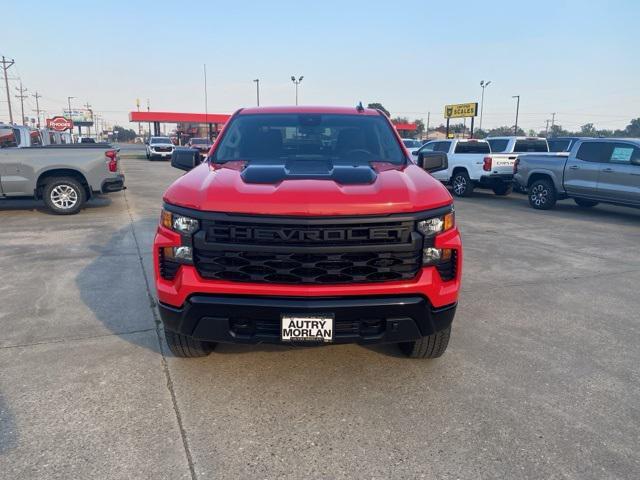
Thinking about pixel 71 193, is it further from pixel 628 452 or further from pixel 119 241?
pixel 628 452

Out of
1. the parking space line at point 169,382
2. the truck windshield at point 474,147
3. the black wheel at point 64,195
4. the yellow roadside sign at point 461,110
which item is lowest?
the parking space line at point 169,382

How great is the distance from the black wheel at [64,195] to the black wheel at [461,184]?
10570 mm

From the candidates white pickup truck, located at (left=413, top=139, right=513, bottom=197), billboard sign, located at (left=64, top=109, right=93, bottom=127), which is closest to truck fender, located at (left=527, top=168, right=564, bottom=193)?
white pickup truck, located at (left=413, top=139, right=513, bottom=197)

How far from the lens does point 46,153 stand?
9656 mm

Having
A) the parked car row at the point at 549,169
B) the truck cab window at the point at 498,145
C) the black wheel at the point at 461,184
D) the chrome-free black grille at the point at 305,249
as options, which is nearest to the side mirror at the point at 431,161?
the chrome-free black grille at the point at 305,249

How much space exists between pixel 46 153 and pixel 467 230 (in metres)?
8.78

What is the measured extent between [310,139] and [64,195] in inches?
310

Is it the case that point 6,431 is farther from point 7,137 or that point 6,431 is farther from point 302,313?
point 7,137

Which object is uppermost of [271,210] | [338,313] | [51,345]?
[271,210]

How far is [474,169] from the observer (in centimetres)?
1391

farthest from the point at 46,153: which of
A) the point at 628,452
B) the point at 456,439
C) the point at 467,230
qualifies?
the point at 628,452

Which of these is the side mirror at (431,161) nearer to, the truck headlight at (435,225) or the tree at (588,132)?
the truck headlight at (435,225)

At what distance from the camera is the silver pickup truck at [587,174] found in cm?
1008

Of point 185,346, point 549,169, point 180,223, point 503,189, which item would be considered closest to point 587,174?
point 549,169
